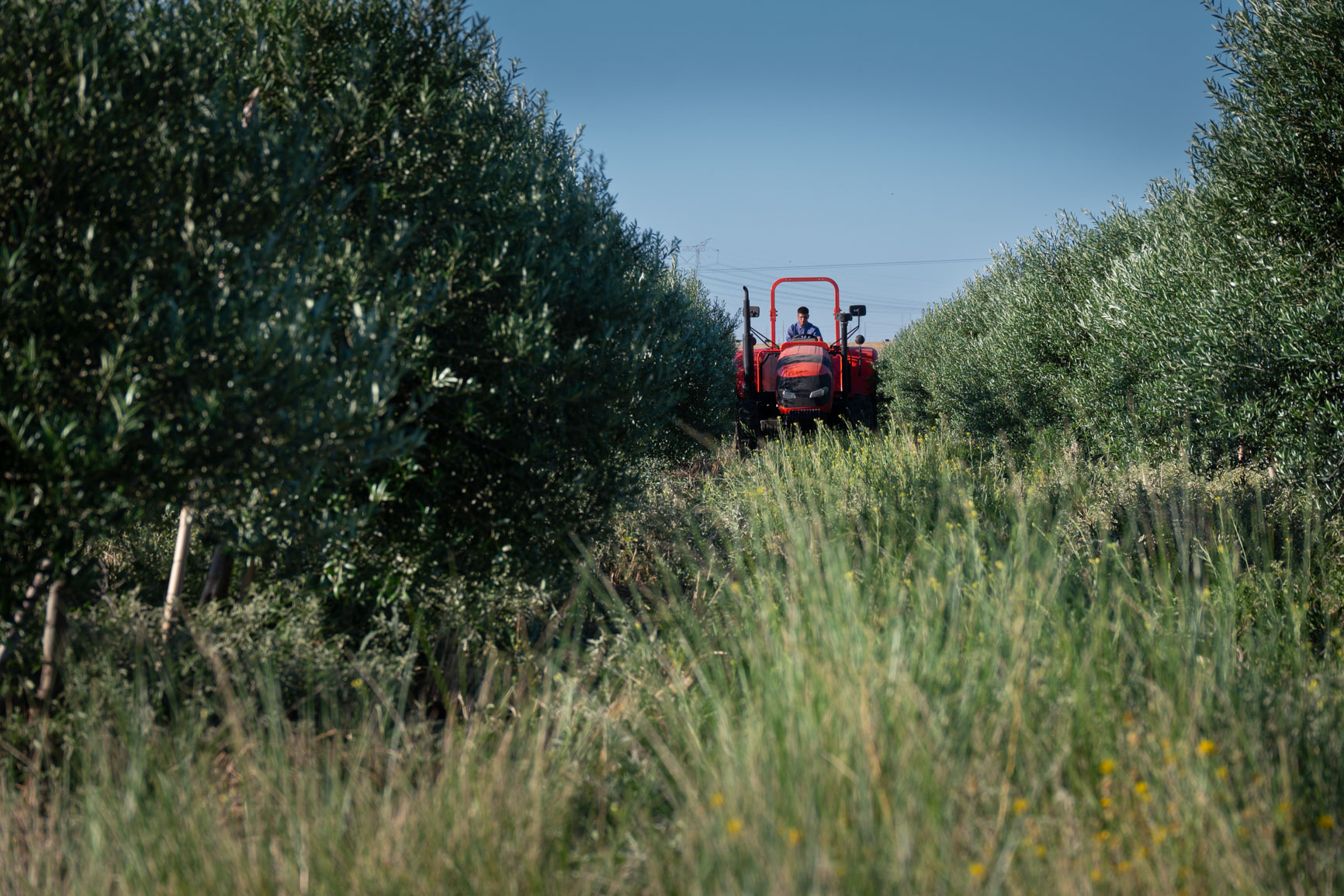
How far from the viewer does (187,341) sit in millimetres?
2947

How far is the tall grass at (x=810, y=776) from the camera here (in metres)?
2.26

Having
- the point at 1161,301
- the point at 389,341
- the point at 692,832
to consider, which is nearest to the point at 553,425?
the point at 389,341

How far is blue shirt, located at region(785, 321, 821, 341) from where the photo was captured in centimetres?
1405

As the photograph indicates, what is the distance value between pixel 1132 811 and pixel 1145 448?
6781mm

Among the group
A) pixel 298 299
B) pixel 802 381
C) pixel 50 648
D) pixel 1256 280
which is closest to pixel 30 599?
pixel 50 648

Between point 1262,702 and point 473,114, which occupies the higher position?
point 473,114

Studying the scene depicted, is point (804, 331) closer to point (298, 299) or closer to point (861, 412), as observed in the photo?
point (861, 412)

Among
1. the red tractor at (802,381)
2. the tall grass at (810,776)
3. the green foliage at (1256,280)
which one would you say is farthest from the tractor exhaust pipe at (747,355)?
the tall grass at (810,776)

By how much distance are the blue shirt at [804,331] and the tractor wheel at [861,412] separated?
1451 mm

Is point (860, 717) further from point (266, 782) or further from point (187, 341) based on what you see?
point (187, 341)

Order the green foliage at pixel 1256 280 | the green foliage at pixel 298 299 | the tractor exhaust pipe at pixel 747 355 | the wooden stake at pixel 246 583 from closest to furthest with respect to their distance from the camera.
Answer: the green foliage at pixel 298 299, the wooden stake at pixel 246 583, the green foliage at pixel 1256 280, the tractor exhaust pipe at pixel 747 355

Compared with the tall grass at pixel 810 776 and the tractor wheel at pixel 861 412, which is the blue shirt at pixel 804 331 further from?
the tall grass at pixel 810 776

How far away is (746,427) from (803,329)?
2.30m

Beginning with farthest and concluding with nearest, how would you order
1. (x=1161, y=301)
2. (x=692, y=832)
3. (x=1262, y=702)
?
(x=1161, y=301) < (x=1262, y=702) < (x=692, y=832)
